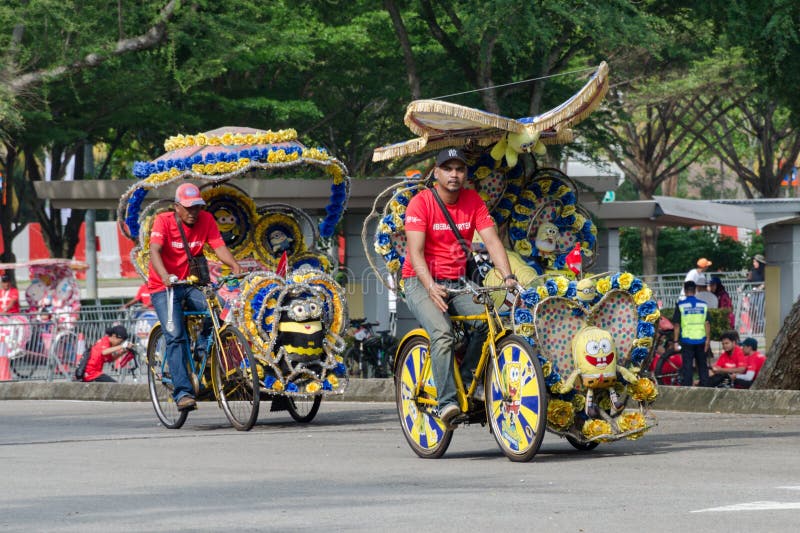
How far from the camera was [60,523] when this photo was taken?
7.21 meters

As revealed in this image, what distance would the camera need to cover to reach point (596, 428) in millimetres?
9625

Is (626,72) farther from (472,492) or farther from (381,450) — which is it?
(472,492)

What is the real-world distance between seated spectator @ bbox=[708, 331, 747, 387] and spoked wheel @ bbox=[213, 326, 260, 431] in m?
8.05

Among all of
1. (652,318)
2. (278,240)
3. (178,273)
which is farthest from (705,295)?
(652,318)

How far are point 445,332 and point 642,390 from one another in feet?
4.30

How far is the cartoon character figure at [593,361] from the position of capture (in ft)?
31.1

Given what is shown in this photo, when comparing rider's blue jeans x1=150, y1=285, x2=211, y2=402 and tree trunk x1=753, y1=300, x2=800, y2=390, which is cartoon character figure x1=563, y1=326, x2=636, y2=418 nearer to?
rider's blue jeans x1=150, y1=285, x2=211, y2=402

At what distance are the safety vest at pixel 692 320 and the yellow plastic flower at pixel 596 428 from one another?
10.4 m

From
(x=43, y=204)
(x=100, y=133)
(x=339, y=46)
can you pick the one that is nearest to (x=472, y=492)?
(x=339, y=46)

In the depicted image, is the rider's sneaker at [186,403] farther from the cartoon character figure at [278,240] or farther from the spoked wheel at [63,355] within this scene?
the spoked wheel at [63,355]

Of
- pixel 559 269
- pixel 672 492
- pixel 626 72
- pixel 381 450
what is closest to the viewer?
pixel 672 492

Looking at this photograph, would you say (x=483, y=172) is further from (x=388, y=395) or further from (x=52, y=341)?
(x=52, y=341)

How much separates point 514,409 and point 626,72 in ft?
89.9

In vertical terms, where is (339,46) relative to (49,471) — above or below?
above
